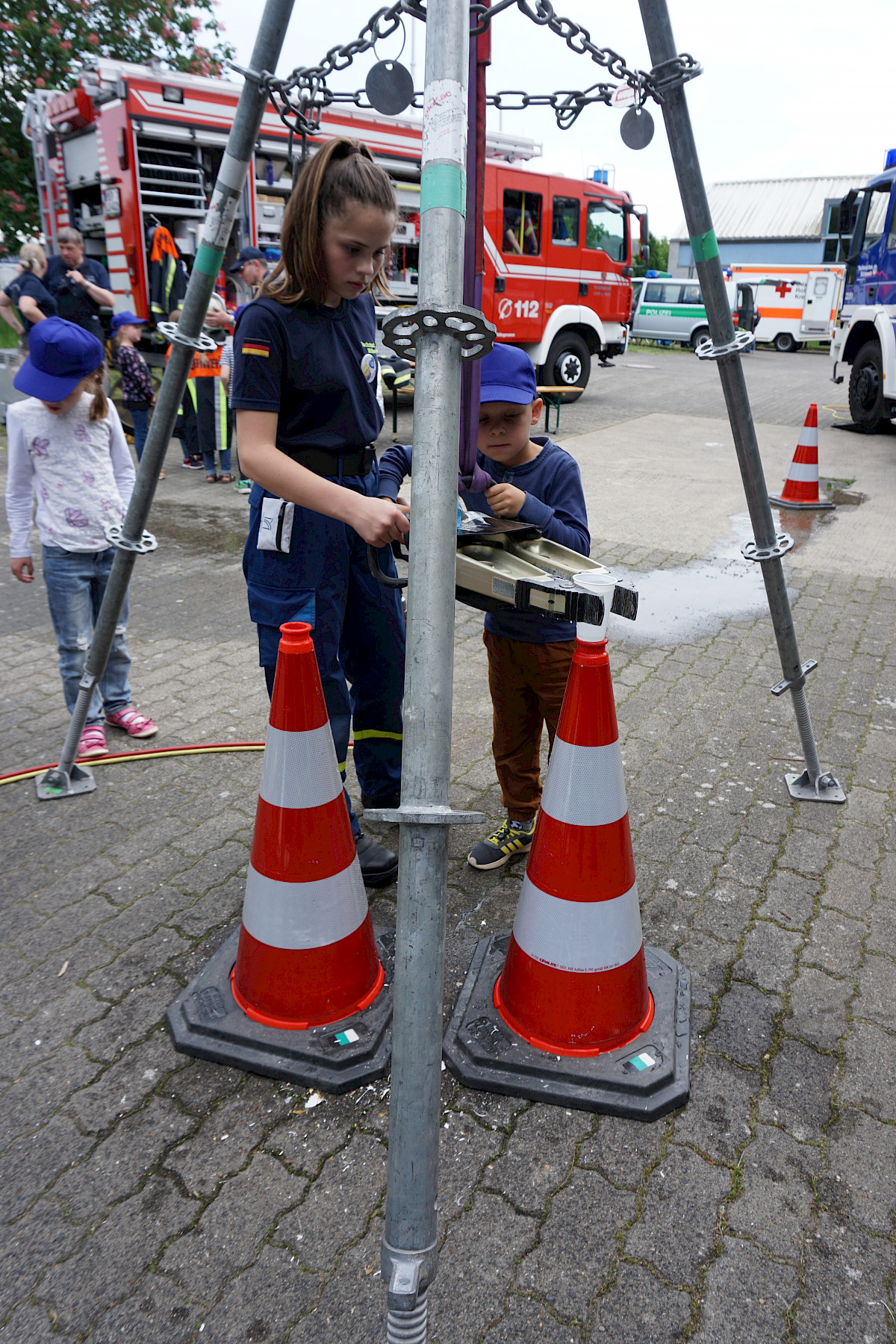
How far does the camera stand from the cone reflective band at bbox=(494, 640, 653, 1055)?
210 centimetres

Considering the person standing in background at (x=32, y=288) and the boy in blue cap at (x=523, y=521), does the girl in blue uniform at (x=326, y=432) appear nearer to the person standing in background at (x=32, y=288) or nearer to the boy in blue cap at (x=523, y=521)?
the boy in blue cap at (x=523, y=521)

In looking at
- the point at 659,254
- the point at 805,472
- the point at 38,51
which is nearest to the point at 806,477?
the point at 805,472

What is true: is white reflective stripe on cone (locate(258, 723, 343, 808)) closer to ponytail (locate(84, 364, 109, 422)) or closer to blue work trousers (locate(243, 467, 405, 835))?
blue work trousers (locate(243, 467, 405, 835))

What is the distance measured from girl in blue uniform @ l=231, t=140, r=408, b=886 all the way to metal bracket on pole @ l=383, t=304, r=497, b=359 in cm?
65

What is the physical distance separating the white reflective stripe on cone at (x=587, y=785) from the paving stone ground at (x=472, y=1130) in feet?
2.15

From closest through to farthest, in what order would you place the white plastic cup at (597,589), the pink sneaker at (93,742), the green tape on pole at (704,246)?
the white plastic cup at (597,589) → the green tape on pole at (704,246) → the pink sneaker at (93,742)

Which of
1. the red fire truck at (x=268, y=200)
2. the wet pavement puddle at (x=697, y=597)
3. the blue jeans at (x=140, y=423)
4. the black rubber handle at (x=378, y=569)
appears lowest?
the wet pavement puddle at (x=697, y=597)

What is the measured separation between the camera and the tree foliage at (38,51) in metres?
15.6

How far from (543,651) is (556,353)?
41.3 feet

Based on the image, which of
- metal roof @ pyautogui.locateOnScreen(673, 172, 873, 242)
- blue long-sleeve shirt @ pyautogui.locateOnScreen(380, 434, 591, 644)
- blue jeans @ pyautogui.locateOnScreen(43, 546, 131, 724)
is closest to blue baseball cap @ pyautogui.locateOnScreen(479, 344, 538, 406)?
blue long-sleeve shirt @ pyautogui.locateOnScreen(380, 434, 591, 644)

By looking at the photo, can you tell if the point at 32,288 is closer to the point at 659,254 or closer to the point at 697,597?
the point at 697,597

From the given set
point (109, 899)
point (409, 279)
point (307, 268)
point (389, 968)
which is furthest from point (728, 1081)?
point (409, 279)

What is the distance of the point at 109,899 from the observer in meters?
2.81

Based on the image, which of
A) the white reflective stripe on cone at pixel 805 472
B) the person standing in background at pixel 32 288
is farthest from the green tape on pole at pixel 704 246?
the person standing in background at pixel 32 288
